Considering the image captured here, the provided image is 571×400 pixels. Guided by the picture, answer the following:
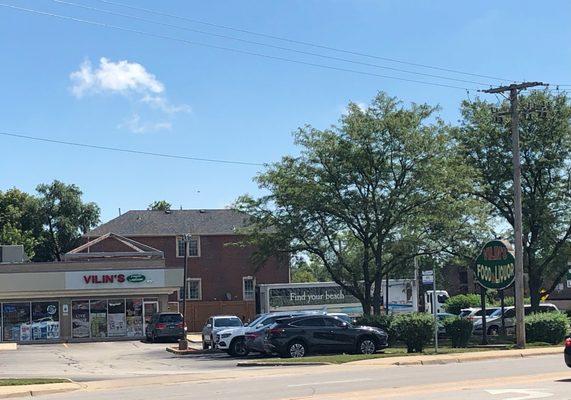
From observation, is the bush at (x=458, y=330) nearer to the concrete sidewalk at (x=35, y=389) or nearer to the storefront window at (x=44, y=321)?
the concrete sidewalk at (x=35, y=389)

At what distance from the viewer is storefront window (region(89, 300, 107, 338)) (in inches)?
1866

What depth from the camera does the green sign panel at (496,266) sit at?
3048cm

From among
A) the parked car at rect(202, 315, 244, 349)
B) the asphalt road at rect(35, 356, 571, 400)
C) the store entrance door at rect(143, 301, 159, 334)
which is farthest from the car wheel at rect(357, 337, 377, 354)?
the store entrance door at rect(143, 301, 159, 334)

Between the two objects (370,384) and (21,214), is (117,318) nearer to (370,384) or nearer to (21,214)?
(21,214)

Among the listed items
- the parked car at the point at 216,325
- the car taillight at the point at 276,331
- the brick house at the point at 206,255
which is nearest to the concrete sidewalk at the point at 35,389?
the car taillight at the point at 276,331

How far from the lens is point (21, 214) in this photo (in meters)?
74.3

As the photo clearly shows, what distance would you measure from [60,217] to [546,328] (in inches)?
2154

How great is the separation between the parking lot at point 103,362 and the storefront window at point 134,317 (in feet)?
17.0

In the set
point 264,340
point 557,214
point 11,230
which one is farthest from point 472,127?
point 11,230

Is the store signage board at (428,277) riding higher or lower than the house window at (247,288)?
higher

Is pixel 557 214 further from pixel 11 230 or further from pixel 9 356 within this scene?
pixel 11 230

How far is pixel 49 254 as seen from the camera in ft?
249

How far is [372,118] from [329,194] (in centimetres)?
379

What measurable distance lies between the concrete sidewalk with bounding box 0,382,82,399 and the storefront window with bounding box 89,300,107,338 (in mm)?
28332
